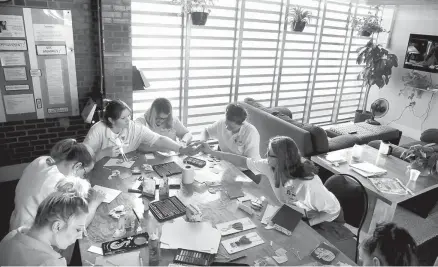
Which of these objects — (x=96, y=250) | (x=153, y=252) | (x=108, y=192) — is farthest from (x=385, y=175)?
(x=96, y=250)

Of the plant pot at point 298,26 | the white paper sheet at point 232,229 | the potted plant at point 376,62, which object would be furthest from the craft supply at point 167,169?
the potted plant at point 376,62

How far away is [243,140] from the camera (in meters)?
3.37

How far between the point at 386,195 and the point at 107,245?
2.44 m

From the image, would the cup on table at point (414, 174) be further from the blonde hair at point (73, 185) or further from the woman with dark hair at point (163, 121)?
the blonde hair at point (73, 185)

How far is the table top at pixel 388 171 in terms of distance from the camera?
289 cm

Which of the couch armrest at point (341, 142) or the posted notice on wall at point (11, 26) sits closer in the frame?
the posted notice on wall at point (11, 26)

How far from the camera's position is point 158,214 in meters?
2.12

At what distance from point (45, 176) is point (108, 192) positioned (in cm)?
44

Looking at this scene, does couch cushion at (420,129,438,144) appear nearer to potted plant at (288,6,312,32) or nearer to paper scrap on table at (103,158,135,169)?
potted plant at (288,6,312,32)

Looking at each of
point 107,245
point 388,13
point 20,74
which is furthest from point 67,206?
point 388,13

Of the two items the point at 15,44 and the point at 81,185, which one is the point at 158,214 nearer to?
the point at 81,185

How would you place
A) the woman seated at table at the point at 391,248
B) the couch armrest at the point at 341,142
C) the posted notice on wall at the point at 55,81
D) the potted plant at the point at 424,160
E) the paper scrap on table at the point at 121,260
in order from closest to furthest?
the woman seated at table at the point at 391,248 < the paper scrap on table at the point at 121,260 < the potted plant at the point at 424,160 < the posted notice on wall at the point at 55,81 < the couch armrest at the point at 341,142

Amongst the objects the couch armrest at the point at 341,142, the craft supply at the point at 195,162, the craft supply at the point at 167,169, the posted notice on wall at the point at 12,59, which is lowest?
the couch armrest at the point at 341,142

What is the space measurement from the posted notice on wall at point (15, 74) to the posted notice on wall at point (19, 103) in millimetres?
209
